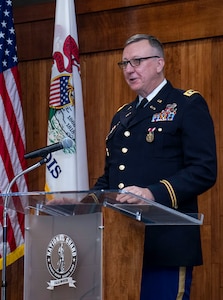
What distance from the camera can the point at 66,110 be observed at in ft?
11.9

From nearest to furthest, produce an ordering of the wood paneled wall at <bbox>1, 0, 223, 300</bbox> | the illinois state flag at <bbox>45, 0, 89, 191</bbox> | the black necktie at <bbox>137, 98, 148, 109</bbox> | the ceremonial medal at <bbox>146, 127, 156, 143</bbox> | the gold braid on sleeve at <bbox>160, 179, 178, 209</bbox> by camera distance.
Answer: the gold braid on sleeve at <bbox>160, 179, 178, 209</bbox> → the ceremonial medal at <bbox>146, 127, 156, 143</bbox> → the black necktie at <bbox>137, 98, 148, 109</bbox> → the wood paneled wall at <bbox>1, 0, 223, 300</bbox> → the illinois state flag at <bbox>45, 0, 89, 191</bbox>

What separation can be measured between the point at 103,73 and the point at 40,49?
485 mm

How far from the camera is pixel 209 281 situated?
3.53 m

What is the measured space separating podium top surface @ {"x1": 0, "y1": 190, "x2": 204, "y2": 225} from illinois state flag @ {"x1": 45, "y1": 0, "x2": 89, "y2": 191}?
154cm

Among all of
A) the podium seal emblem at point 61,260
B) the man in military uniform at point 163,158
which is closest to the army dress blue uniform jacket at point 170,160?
the man in military uniform at point 163,158

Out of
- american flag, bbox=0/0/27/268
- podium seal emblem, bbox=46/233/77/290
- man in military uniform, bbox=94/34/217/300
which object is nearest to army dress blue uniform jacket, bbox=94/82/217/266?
man in military uniform, bbox=94/34/217/300

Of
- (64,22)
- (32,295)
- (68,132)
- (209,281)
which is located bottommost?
(209,281)

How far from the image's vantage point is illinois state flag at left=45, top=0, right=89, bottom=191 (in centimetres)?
364

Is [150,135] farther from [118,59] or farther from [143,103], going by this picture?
[118,59]

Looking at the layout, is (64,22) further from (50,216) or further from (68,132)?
(50,216)

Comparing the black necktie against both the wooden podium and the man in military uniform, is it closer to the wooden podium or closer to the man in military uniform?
the man in military uniform

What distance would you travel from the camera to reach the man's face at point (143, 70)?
8.29ft

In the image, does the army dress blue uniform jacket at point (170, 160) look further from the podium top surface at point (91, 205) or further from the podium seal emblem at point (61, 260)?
the podium seal emblem at point (61, 260)

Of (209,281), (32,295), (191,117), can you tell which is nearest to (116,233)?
(32,295)
